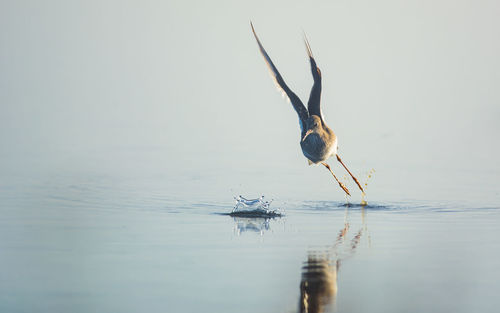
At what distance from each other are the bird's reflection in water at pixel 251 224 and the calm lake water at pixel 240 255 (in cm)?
3

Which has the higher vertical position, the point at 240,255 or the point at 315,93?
the point at 315,93

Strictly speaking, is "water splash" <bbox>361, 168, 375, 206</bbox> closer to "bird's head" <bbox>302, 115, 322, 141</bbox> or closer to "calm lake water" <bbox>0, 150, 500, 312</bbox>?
"calm lake water" <bbox>0, 150, 500, 312</bbox>

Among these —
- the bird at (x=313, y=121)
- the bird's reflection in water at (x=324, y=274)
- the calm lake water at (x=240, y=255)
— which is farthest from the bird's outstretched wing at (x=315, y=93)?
the bird's reflection in water at (x=324, y=274)

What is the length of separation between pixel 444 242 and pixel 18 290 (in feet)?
16.7

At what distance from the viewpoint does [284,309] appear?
7078mm

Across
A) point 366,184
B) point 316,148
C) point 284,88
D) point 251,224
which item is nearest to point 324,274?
point 251,224

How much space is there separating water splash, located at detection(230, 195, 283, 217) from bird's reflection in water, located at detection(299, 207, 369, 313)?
1.94 m

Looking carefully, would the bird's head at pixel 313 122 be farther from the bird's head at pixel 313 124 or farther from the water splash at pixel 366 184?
the water splash at pixel 366 184

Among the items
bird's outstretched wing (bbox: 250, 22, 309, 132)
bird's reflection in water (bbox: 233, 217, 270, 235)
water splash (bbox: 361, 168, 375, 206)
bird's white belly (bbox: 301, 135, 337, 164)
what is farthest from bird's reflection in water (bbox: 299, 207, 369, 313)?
bird's outstretched wing (bbox: 250, 22, 309, 132)

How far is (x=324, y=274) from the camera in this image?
821cm

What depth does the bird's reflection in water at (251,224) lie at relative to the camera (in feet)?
36.2

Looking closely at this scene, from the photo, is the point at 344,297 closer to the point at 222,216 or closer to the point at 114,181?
the point at 222,216

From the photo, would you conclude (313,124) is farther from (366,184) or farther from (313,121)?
(366,184)

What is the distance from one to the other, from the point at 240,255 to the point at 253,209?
330 cm
